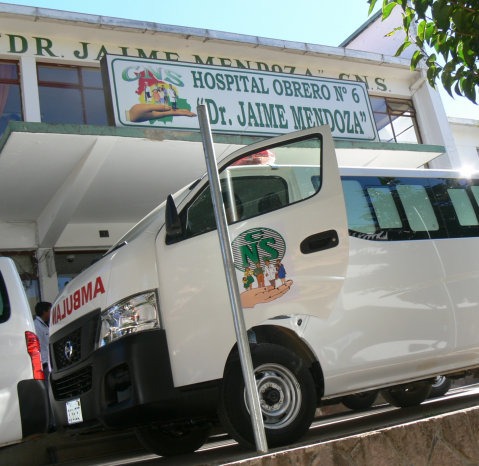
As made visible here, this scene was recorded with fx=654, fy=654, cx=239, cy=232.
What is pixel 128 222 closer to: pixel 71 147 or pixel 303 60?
pixel 71 147

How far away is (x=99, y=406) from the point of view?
172 inches

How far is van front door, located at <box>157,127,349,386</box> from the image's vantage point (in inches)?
175

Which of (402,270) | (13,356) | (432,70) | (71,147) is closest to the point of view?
(432,70)

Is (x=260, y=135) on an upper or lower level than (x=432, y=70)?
upper

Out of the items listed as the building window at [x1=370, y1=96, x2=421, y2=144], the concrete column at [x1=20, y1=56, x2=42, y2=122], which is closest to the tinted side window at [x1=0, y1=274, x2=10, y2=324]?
the concrete column at [x1=20, y1=56, x2=42, y2=122]

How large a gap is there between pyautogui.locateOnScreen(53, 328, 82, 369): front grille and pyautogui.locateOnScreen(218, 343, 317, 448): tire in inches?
45.0

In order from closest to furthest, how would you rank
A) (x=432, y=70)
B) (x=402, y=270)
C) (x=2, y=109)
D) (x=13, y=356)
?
(x=432, y=70), (x=13, y=356), (x=402, y=270), (x=2, y=109)

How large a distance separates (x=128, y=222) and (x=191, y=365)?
8.03 meters

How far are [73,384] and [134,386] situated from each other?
794mm

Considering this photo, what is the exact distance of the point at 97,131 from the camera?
8.38 metres

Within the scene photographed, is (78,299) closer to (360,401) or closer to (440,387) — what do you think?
(360,401)

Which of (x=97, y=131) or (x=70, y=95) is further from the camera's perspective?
(x=70, y=95)

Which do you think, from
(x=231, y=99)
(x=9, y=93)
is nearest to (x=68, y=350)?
(x=231, y=99)

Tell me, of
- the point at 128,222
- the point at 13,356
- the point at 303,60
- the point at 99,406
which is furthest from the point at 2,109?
the point at 99,406
